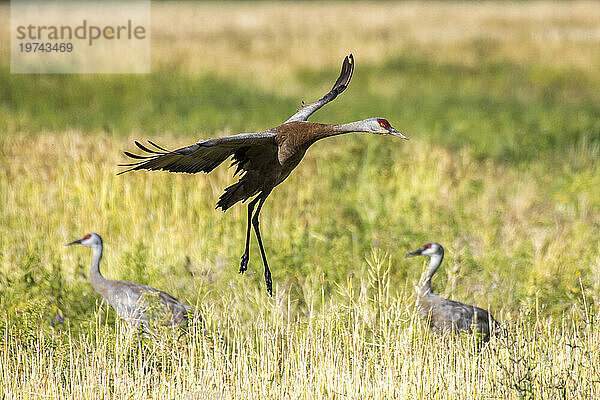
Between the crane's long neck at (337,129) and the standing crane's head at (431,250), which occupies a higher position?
the crane's long neck at (337,129)

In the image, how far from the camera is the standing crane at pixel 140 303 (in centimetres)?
601

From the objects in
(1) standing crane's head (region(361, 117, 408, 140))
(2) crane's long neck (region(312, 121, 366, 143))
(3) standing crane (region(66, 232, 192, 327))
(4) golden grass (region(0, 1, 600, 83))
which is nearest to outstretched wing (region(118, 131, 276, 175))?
(2) crane's long neck (region(312, 121, 366, 143))

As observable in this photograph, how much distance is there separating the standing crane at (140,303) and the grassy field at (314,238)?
19cm

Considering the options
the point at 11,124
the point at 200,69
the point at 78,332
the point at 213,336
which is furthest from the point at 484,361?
the point at 200,69

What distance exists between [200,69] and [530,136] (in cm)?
987

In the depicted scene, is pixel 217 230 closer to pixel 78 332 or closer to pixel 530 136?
pixel 78 332

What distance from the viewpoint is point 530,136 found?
1392 centimetres

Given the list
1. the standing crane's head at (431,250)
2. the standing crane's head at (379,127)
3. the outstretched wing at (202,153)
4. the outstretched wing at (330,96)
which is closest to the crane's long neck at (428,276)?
the standing crane's head at (431,250)

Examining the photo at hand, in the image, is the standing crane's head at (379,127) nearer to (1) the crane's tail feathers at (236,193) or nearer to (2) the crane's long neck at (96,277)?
(1) the crane's tail feathers at (236,193)

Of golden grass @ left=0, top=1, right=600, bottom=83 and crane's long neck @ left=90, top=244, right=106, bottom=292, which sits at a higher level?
golden grass @ left=0, top=1, right=600, bottom=83

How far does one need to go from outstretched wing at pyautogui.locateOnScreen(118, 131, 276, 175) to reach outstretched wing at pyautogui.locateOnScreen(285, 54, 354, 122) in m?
0.67

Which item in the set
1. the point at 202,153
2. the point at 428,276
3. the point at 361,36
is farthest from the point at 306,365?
the point at 361,36

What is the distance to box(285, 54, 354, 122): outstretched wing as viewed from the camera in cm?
613

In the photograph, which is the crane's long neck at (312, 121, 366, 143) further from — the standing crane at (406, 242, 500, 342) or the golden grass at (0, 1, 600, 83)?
the golden grass at (0, 1, 600, 83)
